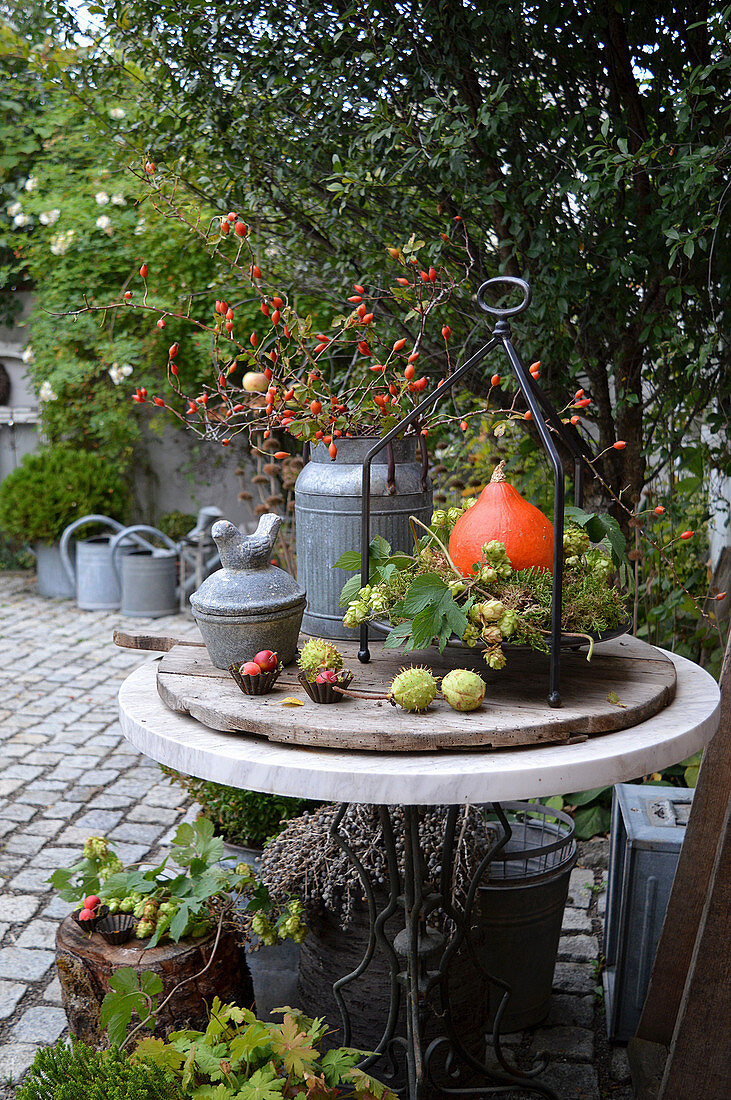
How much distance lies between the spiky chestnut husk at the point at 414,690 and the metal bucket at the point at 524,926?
0.88m

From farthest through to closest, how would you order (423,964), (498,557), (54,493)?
(54,493) → (423,964) → (498,557)

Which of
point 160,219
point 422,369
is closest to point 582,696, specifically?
point 422,369

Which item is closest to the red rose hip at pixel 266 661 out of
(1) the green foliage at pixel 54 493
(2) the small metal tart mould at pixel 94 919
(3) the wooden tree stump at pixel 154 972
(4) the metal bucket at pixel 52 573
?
(3) the wooden tree stump at pixel 154 972

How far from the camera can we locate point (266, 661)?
1.52 m

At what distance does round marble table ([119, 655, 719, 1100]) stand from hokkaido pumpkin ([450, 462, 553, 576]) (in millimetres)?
321

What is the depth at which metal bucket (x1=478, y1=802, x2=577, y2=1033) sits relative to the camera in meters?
2.24

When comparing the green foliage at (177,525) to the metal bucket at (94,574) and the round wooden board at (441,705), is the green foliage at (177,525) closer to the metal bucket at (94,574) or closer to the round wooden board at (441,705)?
the metal bucket at (94,574)

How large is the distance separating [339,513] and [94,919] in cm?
108

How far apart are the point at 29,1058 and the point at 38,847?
3.86ft

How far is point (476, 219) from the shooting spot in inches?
120

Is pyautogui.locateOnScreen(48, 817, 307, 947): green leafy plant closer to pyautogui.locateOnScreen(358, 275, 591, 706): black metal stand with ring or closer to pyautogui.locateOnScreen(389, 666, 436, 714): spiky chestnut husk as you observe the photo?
pyautogui.locateOnScreen(358, 275, 591, 706): black metal stand with ring

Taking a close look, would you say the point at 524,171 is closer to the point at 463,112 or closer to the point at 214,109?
the point at 463,112

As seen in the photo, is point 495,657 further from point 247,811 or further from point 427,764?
point 247,811

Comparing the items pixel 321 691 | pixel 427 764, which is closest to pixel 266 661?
pixel 321 691
